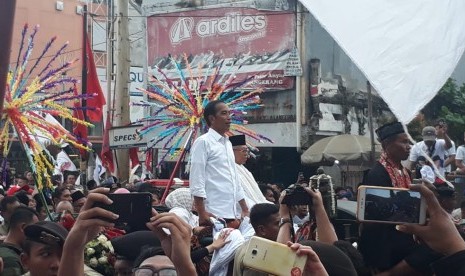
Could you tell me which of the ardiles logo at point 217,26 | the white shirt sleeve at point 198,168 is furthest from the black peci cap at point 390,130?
the ardiles logo at point 217,26

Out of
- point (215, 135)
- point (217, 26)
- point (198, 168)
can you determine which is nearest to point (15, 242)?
point (198, 168)

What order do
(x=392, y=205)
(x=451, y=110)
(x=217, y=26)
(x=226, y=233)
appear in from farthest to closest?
(x=217, y=26) < (x=451, y=110) < (x=226, y=233) < (x=392, y=205)

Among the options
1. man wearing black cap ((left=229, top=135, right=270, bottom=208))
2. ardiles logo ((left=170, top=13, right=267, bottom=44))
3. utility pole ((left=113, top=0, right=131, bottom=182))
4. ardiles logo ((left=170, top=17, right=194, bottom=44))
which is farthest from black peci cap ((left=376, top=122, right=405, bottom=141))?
ardiles logo ((left=170, top=17, right=194, bottom=44))

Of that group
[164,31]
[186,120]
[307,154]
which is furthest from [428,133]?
[164,31]

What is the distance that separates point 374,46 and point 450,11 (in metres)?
0.35

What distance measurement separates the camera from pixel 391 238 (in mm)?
4508

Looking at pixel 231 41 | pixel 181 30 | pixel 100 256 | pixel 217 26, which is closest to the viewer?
pixel 100 256

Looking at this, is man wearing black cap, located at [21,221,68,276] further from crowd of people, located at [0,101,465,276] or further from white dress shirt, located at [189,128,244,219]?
white dress shirt, located at [189,128,244,219]

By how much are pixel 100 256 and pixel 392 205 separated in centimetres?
286

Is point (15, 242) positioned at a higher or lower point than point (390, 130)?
lower

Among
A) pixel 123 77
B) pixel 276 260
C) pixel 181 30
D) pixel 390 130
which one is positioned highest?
pixel 181 30

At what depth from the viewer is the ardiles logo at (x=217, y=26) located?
78.0 ft

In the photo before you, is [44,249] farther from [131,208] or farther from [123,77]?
[123,77]

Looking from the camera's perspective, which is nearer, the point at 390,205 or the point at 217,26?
the point at 390,205
